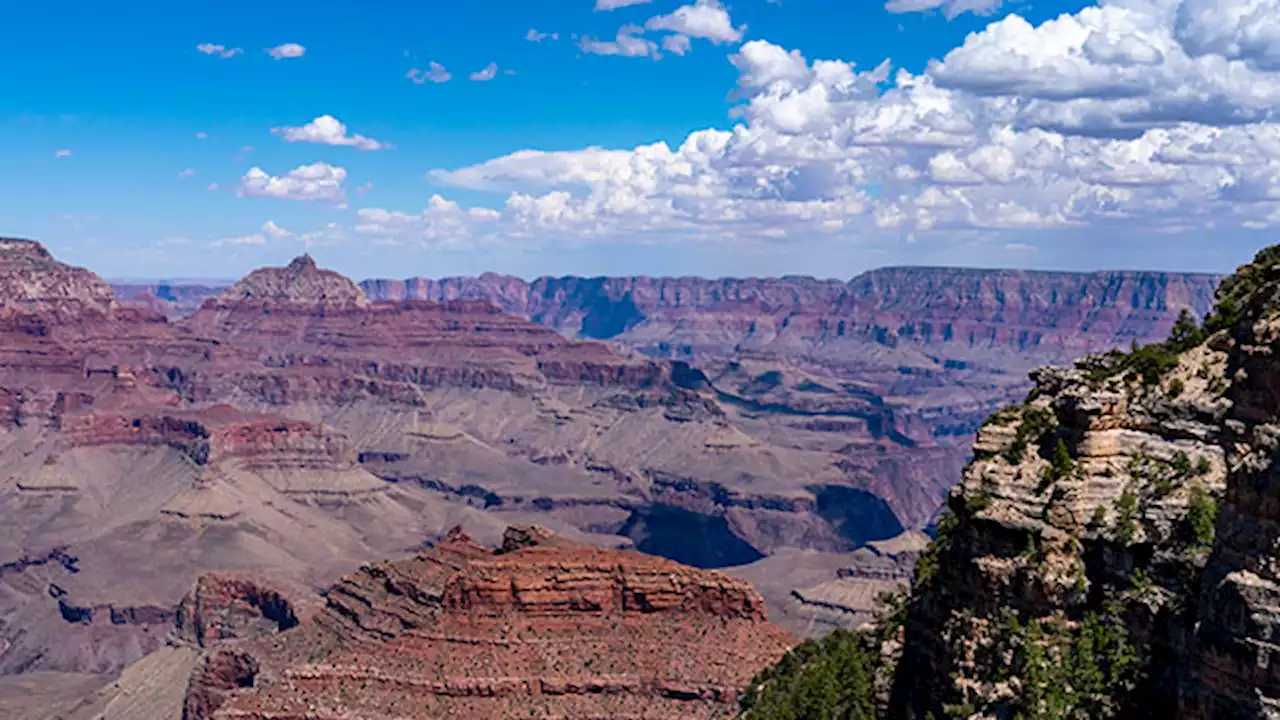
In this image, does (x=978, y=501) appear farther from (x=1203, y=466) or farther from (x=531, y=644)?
(x=531, y=644)

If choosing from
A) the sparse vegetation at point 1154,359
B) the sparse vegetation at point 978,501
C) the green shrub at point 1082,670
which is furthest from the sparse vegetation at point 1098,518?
the sparse vegetation at point 1154,359

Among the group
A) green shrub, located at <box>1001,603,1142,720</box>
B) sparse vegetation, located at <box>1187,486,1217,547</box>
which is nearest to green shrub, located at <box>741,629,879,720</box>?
green shrub, located at <box>1001,603,1142,720</box>

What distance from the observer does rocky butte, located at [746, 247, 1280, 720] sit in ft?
82.7

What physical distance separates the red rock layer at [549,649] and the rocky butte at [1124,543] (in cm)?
5141

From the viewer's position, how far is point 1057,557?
101 feet

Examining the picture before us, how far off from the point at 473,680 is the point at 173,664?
68381mm

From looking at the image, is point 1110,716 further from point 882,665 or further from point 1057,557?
point 882,665

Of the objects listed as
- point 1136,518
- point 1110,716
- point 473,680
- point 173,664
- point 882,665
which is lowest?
point 173,664

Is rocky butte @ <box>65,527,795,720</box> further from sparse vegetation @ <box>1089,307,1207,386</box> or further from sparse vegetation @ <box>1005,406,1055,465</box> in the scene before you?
sparse vegetation @ <box>1005,406,1055,465</box>

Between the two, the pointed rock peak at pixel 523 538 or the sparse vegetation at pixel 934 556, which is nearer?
the sparse vegetation at pixel 934 556

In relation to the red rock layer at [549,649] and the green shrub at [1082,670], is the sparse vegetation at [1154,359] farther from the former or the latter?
the red rock layer at [549,649]

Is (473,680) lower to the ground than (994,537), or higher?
lower

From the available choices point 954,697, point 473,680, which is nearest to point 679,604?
point 473,680

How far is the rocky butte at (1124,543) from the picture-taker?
82.7 feet
